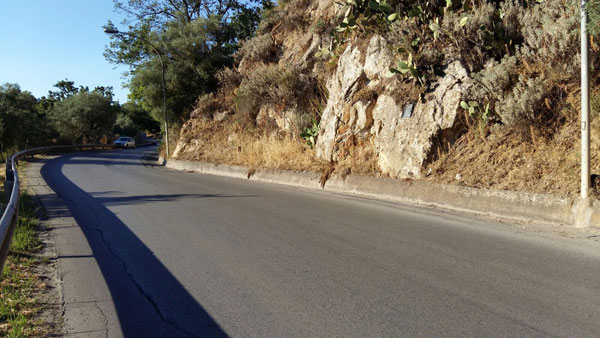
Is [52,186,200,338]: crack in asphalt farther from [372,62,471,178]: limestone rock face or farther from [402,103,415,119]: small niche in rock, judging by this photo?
[402,103,415,119]: small niche in rock

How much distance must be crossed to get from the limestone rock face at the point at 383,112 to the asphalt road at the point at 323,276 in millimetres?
2377

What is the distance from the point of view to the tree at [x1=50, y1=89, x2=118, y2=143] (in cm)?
4856

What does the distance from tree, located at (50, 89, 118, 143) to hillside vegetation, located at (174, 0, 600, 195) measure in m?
35.6

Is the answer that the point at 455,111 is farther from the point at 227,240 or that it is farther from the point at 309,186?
the point at 227,240

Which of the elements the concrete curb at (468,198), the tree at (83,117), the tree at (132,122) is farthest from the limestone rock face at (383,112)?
the tree at (132,122)

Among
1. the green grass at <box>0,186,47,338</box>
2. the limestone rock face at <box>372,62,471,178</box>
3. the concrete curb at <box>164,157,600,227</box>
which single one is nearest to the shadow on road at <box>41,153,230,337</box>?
the green grass at <box>0,186,47,338</box>

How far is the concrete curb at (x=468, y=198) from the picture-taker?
288 inches

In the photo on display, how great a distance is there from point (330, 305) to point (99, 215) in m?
6.85

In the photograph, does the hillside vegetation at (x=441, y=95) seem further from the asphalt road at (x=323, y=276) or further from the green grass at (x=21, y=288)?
the green grass at (x=21, y=288)

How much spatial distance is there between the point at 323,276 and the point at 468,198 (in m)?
4.73

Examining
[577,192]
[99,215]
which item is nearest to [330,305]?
[577,192]

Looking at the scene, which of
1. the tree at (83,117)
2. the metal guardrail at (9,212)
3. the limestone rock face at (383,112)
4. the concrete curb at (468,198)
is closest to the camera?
the metal guardrail at (9,212)

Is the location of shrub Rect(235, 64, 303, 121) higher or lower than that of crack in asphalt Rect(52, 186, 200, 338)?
higher

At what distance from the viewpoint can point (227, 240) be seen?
7215mm
